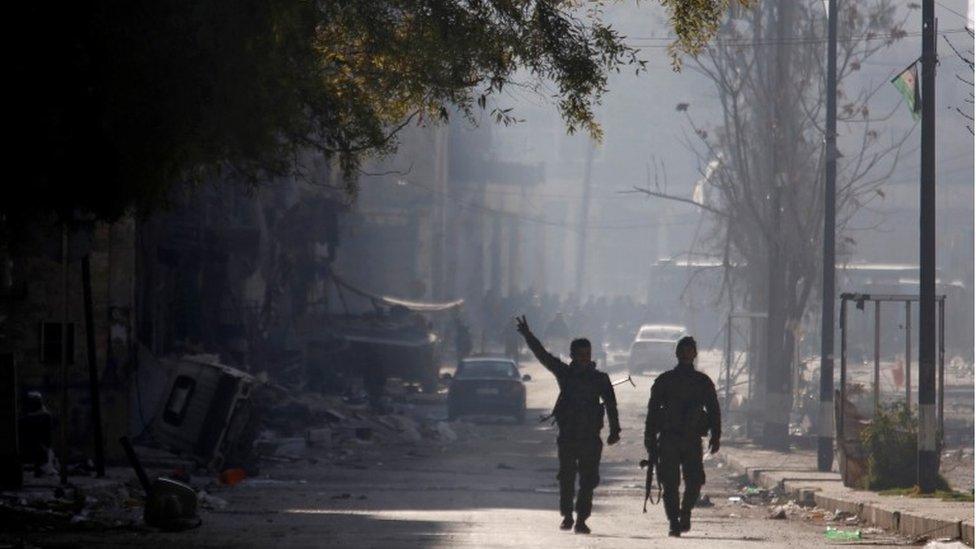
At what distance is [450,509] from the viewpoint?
18250 mm

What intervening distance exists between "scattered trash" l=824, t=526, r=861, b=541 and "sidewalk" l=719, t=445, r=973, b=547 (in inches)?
17.9

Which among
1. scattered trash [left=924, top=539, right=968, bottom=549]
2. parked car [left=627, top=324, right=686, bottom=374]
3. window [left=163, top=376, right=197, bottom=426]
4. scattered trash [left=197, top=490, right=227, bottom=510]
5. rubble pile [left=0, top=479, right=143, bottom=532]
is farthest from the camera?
parked car [left=627, top=324, right=686, bottom=374]

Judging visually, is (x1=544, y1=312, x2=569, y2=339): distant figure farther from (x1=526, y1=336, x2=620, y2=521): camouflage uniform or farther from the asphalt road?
(x1=526, y1=336, x2=620, y2=521): camouflage uniform

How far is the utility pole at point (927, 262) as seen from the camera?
17.9 meters

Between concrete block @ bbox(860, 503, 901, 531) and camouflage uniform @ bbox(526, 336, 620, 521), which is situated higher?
camouflage uniform @ bbox(526, 336, 620, 521)

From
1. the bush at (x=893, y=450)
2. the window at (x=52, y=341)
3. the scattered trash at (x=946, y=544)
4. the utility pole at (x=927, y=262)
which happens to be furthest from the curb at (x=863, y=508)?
the window at (x=52, y=341)

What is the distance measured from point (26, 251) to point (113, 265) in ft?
5.65

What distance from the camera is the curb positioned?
14.6 metres

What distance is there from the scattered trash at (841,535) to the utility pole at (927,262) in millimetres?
2256

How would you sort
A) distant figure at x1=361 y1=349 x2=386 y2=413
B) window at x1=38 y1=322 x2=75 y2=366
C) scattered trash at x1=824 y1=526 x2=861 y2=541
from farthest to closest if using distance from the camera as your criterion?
distant figure at x1=361 y1=349 x2=386 y2=413
window at x1=38 y1=322 x2=75 y2=366
scattered trash at x1=824 y1=526 x2=861 y2=541

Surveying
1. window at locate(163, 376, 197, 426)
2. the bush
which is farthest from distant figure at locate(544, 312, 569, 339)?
the bush

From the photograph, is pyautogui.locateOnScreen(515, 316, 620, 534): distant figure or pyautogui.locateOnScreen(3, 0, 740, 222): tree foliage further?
pyautogui.locateOnScreen(515, 316, 620, 534): distant figure

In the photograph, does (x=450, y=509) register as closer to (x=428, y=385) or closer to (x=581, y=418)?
(x=581, y=418)

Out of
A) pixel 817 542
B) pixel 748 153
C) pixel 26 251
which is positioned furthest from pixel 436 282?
pixel 817 542
